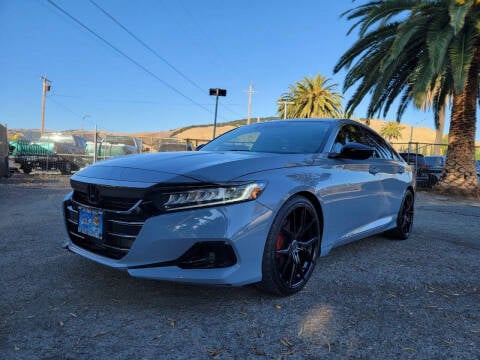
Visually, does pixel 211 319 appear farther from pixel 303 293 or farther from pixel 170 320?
pixel 303 293

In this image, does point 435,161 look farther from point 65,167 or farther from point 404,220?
point 65,167

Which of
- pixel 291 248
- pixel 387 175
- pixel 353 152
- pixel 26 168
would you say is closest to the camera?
pixel 291 248

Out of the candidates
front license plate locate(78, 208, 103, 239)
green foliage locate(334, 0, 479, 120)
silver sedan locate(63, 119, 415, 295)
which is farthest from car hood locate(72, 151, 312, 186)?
green foliage locate(334, 0, 479, 120)

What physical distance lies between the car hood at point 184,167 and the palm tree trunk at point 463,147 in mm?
11873

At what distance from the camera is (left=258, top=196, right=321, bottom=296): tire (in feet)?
8.89

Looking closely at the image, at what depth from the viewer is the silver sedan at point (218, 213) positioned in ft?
7.98

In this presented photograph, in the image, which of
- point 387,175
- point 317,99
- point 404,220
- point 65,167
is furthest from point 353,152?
point 317,99

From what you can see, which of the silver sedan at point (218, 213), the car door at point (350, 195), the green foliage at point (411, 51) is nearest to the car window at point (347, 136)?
the car door at point (350, 195)

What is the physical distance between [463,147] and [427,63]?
395cm

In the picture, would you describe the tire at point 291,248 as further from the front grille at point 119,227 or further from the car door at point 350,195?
the front grille at point 119,227

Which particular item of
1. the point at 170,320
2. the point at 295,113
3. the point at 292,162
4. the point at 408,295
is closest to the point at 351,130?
the point at 292,162

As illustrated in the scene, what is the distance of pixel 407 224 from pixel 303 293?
2.95 m

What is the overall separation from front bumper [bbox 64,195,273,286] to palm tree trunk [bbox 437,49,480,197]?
1269 centimetres

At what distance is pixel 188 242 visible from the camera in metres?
2.41
